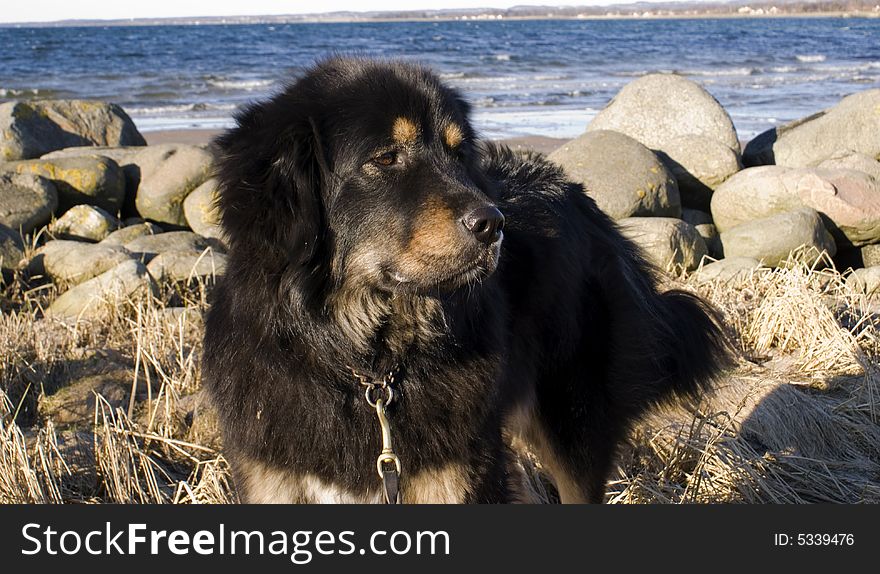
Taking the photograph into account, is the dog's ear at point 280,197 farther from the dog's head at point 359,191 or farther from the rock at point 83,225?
the rock at point 83,225

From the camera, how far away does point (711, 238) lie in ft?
30.5

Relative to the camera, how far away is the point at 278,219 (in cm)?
299

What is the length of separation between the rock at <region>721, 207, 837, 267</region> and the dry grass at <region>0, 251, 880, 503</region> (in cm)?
162

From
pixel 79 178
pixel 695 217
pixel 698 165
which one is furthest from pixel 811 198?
pixel 79 178

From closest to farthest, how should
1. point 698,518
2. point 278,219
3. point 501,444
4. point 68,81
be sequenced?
1. point 278,219
2. point 501,444
3. point 698,518
4. point 68,81

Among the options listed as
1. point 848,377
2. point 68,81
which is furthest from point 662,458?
point 68,81

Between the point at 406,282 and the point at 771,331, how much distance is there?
13.2ft

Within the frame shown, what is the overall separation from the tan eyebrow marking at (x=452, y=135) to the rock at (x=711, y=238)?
6127mm

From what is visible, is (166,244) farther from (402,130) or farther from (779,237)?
(779,237)

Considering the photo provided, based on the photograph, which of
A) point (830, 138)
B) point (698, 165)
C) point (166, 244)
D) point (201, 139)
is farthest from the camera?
point (201, 139)

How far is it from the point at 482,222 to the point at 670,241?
5.47 metres

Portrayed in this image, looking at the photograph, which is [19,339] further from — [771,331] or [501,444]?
[771,331]

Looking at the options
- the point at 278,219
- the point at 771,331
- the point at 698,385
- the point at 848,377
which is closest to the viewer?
the point at 278,219

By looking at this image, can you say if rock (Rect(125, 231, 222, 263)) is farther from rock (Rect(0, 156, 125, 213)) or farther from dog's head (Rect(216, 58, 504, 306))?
dog's head (Rect(216, 58, 504, 306))
